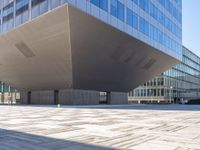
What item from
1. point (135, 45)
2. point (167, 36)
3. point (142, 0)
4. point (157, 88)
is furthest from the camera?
point (157, 88)

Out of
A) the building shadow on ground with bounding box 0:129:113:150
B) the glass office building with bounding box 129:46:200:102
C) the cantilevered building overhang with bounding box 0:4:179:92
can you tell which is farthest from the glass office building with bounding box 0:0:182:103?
the glass office building with bounding box 129:46:200:102

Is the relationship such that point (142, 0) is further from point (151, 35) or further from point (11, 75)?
point (11, 75)

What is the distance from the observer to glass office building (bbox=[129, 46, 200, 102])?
9356 cm

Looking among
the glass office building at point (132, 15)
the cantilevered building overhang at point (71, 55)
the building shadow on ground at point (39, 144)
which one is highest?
the glass office building at point (132, 15)

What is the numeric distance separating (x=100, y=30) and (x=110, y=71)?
1181 cm

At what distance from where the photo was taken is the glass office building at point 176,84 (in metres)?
93.6

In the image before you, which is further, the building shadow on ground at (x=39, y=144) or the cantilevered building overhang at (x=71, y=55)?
the cantilevered building overhang at (x=71, y=55)

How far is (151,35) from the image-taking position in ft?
167

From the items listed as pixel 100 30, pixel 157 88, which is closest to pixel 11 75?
pixel 100 30

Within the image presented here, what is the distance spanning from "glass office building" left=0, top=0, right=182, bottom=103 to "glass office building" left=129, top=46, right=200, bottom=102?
3474cm

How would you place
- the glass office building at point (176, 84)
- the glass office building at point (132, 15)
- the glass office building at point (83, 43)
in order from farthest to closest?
the glass office building at point (176, 84) → the glass office building at point (132, 15) → the glass office building at point (83, 43)

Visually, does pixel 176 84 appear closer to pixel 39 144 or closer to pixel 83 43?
pixel 83 43

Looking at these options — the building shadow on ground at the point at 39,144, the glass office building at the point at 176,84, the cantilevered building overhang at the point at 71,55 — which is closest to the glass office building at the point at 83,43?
the cantilevered building overhang at the point at 71,55

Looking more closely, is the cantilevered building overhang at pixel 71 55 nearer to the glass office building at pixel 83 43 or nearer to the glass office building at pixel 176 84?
the glass office building at pixel 83 43
